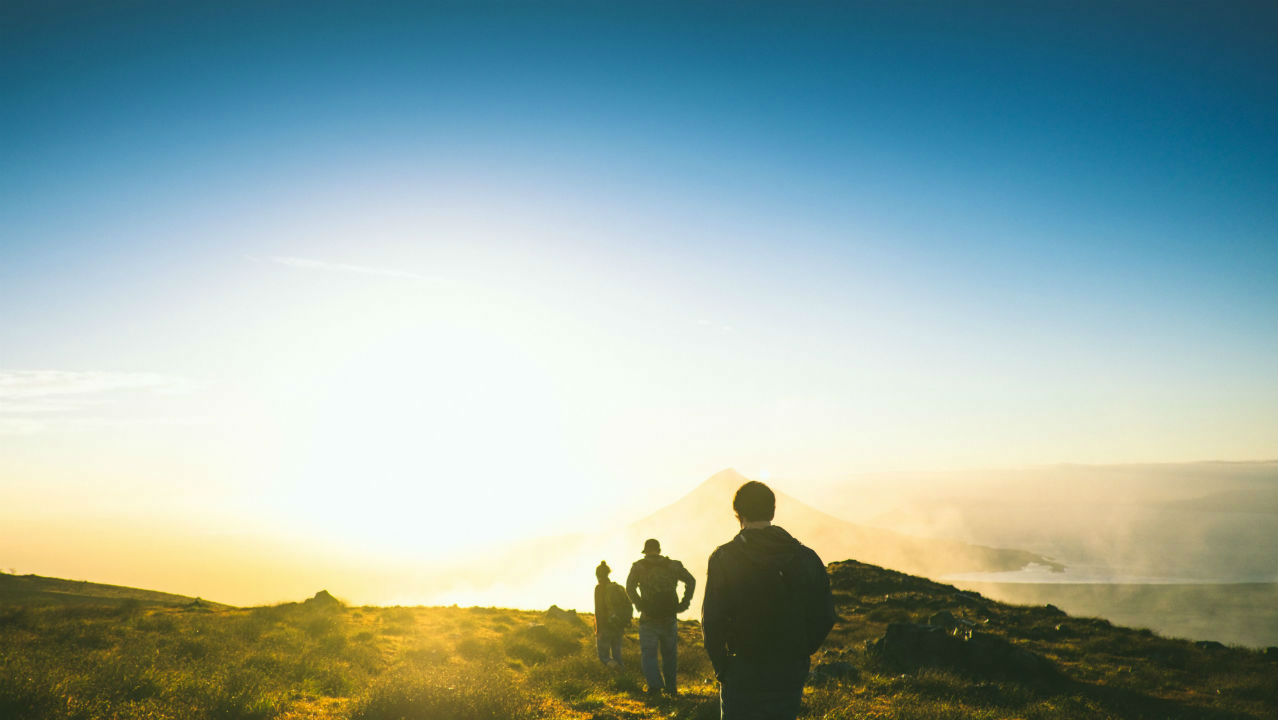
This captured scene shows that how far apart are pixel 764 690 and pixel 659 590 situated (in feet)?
19.9

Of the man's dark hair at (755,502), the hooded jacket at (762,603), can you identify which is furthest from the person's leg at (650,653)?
the man's dark hair at (755,502)

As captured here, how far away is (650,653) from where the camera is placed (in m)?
10.8

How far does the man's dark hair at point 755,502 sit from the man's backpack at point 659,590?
6.02m

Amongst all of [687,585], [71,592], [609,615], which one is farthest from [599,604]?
[71,592]

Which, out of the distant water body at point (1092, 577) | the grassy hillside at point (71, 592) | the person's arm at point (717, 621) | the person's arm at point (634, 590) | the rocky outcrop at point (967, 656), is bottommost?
the distant water body at point (1092, 577)

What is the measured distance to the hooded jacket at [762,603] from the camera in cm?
448

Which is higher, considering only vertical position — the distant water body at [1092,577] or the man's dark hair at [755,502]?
the man's dark hair at [755,502]

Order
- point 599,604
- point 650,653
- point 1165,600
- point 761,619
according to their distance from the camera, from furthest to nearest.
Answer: point 1165,600, point 599,604, point 650,653, point 761,619

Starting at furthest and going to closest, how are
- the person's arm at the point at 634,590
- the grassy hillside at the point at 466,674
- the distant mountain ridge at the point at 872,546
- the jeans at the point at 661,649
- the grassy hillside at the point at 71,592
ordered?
the distant mountain ridge at the point at 872,546, the grassy hillside at the point at 71,592, the jeans at the point at 661,649, the person's arm at the point at 634,590, the grassy hillside at the point at 466,674

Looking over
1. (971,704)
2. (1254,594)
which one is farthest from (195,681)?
(1254,594)

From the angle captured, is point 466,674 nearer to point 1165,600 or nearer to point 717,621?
point 717,621

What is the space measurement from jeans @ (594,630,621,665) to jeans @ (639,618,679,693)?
344 cm

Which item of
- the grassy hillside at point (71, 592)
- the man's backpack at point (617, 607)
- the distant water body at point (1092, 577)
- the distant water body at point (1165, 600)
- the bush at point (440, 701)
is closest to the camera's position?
the bush at point (440, 701)

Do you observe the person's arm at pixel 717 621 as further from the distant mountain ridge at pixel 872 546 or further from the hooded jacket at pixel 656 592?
the distant mountain ridge at pixel 872 546
